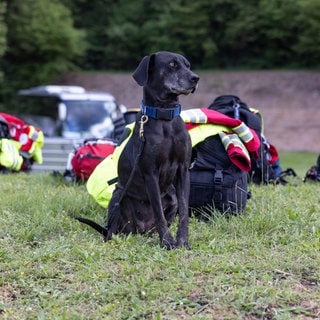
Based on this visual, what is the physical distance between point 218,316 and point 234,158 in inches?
87.0

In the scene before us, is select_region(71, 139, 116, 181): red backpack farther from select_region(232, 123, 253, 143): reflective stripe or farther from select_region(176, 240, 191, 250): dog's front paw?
select_region(176, 240, 191, 250): dog's front paw

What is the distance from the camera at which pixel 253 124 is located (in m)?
7.25

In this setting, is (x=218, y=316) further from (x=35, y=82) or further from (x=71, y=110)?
(x=35, y=82)

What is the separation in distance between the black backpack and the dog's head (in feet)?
8.00

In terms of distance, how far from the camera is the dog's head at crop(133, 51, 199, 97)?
4676 millimetres

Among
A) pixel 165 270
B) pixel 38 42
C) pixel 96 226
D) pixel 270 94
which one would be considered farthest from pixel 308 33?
pixel 165 270

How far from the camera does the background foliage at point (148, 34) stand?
31.0 m

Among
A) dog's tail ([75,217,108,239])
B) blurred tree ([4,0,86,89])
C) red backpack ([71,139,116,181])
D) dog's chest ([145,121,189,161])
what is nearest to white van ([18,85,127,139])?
red backpack ([71,139,116,181])

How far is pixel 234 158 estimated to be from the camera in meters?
5.64

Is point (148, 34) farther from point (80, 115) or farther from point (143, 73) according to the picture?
point (143, 73)

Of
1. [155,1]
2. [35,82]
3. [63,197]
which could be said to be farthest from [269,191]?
[155,1]

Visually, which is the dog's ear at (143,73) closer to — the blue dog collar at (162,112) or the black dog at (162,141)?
the black dog at (162,141)

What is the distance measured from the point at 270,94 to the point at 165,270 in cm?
2675

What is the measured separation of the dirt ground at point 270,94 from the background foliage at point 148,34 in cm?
183
